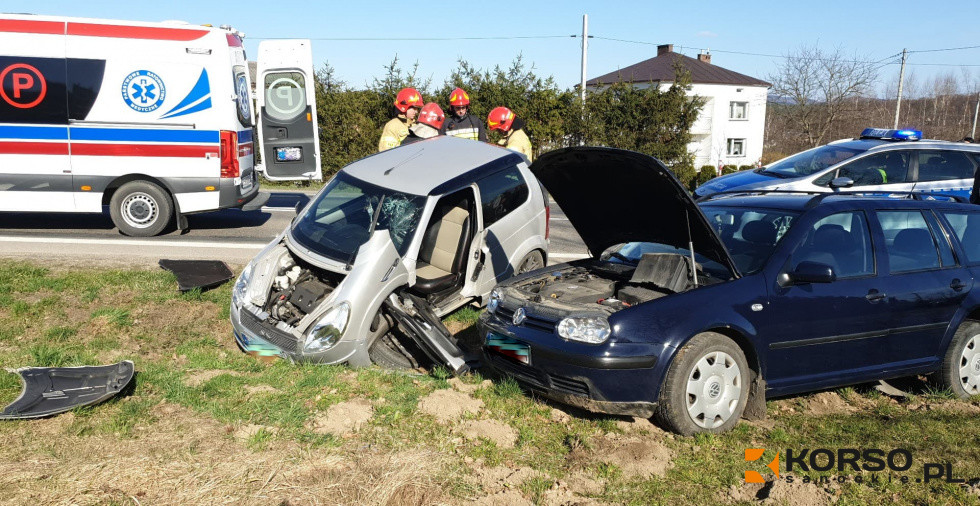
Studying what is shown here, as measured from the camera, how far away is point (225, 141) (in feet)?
35.6

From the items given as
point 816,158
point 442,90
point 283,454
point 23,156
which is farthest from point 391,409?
point 442,90

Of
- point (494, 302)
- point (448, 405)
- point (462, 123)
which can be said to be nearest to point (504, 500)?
point (448, 405)

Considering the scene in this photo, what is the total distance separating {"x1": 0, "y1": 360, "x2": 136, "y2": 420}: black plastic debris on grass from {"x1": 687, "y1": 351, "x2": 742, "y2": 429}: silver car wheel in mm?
3626

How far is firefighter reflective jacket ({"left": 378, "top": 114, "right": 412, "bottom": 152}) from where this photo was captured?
1033 cm

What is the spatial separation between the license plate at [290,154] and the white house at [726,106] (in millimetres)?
37784

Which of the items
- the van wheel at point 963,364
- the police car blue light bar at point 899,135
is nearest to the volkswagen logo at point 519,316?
the van wheel at point 963,364

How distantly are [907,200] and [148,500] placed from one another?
18.2ft

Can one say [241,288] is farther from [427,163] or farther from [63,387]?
[427,163]

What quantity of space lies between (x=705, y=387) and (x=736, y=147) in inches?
2008

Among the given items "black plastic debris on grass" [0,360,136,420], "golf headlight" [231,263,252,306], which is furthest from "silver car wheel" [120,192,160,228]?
"black plastic debris on grass" [0,360,136,420]

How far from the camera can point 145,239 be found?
1065cm

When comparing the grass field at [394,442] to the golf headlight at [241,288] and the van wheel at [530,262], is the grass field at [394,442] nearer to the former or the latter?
the golf headlight at [241,288]

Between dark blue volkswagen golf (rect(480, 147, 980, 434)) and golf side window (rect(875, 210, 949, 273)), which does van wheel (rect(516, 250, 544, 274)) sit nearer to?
dark blue volkswagen golf (rect(480, 147, 980, 434))

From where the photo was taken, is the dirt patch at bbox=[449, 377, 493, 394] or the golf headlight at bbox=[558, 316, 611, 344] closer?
the golf headlight at bbox=[558, 316, 611, 344]
